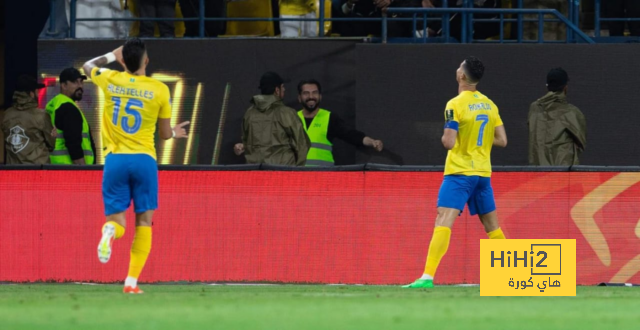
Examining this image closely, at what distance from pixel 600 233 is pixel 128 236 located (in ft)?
16.1

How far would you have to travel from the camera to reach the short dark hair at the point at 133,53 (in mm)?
9883

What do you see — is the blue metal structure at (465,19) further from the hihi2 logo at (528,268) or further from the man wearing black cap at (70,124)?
the hihi2 logo at (528,268)

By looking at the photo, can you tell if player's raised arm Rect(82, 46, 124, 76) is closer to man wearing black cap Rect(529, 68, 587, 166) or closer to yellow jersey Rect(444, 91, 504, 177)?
yellow jersey Rect(444, 91, 504, 177)

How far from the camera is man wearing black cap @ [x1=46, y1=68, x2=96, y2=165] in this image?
15.1 m

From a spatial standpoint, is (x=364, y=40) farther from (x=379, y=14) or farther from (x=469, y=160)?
(x=469, y=160)

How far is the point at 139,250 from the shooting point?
10000mm

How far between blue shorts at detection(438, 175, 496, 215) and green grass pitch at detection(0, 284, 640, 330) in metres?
0.88

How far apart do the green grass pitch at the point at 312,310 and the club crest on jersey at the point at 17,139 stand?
Result: 4.84m

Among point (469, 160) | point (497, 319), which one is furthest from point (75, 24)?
point (497, 319)

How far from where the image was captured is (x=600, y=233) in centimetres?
1334

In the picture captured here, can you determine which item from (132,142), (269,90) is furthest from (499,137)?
(269,90)

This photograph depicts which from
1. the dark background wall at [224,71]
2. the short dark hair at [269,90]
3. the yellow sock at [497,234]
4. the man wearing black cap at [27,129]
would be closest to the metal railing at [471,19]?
the dark background wall at [224,71]

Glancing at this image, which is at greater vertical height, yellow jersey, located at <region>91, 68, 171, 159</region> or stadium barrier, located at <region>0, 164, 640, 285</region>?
yellow jersey, located at <region>91, 68, 171, 159</region>

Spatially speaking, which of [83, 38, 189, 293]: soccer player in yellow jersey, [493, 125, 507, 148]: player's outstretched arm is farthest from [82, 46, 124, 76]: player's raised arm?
[493, 125, 507, 148]: player's outstretched arm
